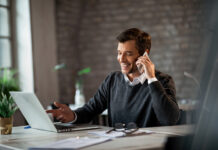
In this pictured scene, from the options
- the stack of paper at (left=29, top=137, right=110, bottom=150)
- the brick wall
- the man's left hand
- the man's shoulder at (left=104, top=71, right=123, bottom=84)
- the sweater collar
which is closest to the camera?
the stack of paper at (left=29, top=137, right=110, bottom=150)

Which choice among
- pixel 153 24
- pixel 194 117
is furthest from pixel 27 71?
pixel 194 117

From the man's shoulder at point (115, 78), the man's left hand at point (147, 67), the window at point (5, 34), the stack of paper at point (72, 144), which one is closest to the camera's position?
the stack of paper at point (72, 144)

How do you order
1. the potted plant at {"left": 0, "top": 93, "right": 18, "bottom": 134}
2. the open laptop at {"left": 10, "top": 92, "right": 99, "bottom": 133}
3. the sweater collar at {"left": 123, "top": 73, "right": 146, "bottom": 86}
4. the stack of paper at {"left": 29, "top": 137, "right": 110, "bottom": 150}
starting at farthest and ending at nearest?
1. the sweater collar at {"left": 123, "top": 73, "right": 146, "bottom": 86}
2. the potted plant at {"left": 0, "top": 93, "right": 18, "bottom": 134}
3. the open laptop at {"left": 10, "top": 92, "right": 99, "bottom": 133}
4. the stack of paper at {"left": 29, "top": 137, "right": 110, "bottom": 150}

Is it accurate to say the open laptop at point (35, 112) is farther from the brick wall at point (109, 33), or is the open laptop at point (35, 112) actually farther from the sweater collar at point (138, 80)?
the brick wall at point (109, 33)

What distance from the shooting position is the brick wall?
4.73 metres

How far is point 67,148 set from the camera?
1228 mm

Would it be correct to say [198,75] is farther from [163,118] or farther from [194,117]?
[163,118]

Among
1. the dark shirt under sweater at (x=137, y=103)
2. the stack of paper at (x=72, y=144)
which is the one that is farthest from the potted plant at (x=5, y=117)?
the stack of paper at (x=72, y=144)

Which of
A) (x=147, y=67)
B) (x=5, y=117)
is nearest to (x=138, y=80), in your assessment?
(x=147, y=67)

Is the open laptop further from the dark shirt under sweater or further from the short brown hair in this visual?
the short brown hair

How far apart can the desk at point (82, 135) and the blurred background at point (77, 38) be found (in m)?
2.44

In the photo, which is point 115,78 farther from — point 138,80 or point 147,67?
point 147,67

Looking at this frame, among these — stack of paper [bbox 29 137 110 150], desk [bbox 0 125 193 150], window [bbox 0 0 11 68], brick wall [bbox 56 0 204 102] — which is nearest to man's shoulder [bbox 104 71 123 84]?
desk [bbox 0 125 193 150]

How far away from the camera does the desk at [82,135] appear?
1.27 metres
